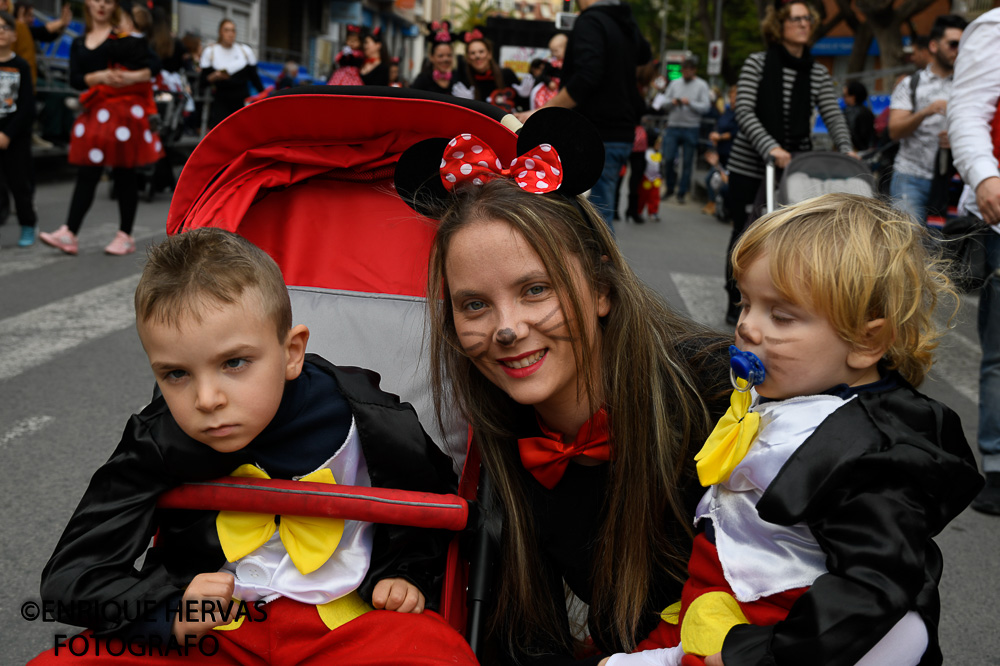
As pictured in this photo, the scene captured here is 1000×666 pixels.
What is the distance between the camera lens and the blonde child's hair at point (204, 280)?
1.80 metres

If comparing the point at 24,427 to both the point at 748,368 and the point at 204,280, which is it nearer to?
the point at 204,280

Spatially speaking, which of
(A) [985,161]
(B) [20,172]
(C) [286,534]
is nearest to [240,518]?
(C) [286,534]

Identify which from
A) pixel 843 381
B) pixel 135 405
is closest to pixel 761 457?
pixel 843 381

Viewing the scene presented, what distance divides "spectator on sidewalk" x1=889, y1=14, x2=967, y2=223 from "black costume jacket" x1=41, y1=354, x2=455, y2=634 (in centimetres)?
502

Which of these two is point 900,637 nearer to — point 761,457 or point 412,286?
point 761,457

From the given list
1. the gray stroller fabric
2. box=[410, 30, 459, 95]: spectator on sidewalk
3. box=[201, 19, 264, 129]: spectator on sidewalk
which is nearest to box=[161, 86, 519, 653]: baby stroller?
the gray stroller fabric

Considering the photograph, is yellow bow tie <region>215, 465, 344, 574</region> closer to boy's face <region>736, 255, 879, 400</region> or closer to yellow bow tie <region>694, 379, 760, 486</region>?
yellow bow tie <region>694, 379, 760, 486</region>

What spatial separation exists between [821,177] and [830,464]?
13.1 feet

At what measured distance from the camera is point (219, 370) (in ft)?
6.00

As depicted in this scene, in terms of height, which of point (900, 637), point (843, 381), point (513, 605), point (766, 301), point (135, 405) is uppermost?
point (766, 301)

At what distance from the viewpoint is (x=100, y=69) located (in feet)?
24.0

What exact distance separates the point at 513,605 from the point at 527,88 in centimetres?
1093

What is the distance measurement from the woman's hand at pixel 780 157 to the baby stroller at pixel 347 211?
11.8ft

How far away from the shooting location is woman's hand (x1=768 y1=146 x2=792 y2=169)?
571 cm
